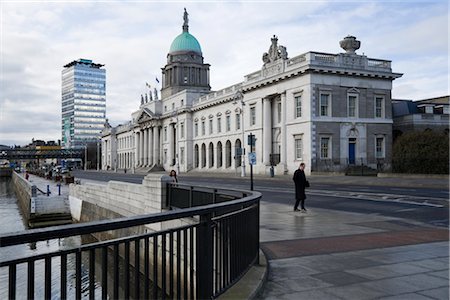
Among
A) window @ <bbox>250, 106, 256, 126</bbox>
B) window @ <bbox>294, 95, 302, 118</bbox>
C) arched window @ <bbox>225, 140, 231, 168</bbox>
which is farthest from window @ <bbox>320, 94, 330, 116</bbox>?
arched window @ <bbox>225, 140, 231, 168</bbox>

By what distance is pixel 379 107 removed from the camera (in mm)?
51062

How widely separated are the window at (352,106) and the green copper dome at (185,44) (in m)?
57.3

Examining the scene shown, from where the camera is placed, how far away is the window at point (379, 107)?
50844 millimetres

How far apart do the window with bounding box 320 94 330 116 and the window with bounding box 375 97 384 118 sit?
683 centimetres

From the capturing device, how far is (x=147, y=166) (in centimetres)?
9850

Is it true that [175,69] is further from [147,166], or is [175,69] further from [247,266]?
[247,266]

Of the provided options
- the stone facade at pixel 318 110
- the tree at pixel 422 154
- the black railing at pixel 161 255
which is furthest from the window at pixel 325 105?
the black railing at pixel 161 255

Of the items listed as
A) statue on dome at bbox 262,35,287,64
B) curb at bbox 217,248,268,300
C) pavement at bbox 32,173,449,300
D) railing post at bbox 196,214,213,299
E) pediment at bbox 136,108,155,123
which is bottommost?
pavement at bbox 32,173,449,300

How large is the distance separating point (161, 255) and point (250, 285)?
1.71 m

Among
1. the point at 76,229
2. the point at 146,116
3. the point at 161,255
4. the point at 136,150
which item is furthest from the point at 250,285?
the point at 136,150

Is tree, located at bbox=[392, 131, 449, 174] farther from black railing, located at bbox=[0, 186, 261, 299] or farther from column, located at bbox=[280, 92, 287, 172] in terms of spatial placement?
black railing, located at bbox=[0, 186, 261, 299]

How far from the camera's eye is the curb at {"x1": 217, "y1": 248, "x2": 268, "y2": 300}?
526cm

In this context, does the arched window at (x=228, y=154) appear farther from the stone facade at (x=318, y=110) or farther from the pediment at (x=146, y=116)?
the pediment at (x=146, y=116)

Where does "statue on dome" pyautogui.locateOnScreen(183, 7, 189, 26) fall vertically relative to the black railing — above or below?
above
